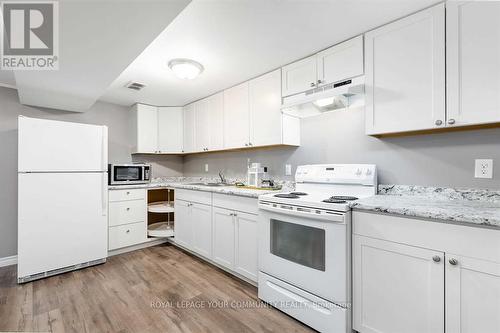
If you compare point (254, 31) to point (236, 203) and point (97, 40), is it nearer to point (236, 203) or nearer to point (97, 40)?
point (97, 40)

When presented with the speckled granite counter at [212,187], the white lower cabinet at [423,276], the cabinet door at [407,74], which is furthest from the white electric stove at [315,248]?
the cabinet door at [407,74]

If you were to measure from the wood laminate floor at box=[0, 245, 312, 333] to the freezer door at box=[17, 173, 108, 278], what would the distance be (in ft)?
0.63

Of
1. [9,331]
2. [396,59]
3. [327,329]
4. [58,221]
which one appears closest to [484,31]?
[396,59]

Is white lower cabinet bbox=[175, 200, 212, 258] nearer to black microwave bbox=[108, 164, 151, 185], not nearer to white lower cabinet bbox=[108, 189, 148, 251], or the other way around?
white lower cabinet bbox=[108, 189, 148, 251]

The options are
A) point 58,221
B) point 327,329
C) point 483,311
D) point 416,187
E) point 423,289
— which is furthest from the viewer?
point 58,221

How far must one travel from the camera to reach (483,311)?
1125 millimetres

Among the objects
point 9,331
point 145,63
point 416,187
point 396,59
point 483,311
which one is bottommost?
point 9,331

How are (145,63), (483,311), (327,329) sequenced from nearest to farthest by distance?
(483,311) → (327,329) → (145,63)

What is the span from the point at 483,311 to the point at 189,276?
2.27 meters

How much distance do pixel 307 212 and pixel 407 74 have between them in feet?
3.91

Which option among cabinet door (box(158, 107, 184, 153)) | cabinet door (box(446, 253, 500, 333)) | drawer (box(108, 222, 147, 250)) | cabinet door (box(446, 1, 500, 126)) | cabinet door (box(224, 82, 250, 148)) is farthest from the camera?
cabinet door (box(158, 107, 184, 153))

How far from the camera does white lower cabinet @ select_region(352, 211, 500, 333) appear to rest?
1121 millimetres

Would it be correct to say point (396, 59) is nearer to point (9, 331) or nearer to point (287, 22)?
point (287, 22)

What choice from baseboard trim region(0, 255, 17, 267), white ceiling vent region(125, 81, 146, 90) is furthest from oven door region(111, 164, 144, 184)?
baseboard trim region(0, 255, 17, 267)
